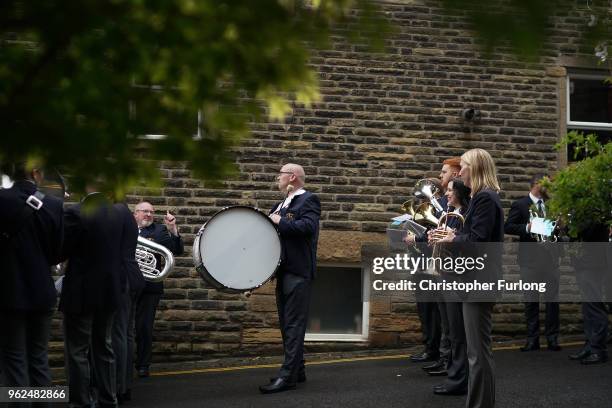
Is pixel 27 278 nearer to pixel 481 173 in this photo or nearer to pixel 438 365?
pixel 481 173

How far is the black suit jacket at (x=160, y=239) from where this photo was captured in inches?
404

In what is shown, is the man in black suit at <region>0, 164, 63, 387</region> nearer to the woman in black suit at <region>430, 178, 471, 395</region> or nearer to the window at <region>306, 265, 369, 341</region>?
the woman in black suit at <region>430, 178, 471, 395</region>

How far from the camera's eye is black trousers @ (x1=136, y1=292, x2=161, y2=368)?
33.2 ft

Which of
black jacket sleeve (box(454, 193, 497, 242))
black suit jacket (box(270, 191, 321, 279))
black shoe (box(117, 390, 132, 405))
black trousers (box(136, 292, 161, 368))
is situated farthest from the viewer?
black trousers (box(136, 292, 161, 368))

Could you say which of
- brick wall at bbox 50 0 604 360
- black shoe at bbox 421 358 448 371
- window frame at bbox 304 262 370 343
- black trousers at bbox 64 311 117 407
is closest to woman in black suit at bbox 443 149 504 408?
black shoe at bbox 421 358 448 371

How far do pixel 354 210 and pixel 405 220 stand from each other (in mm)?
1840

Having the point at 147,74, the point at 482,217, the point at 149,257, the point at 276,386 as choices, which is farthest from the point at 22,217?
the point at 147,74

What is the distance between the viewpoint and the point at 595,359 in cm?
991

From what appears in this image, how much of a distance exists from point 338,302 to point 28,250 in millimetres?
6283

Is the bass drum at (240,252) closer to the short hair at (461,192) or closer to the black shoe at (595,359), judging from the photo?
the short hair at (461,192)

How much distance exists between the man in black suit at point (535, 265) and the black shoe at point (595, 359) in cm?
104

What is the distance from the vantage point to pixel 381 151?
12.1 m

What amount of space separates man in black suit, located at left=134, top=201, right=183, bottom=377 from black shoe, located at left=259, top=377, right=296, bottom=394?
6.62 feet

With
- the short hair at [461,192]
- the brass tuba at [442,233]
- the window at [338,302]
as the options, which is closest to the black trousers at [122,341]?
the brass tuba at [442,233]
